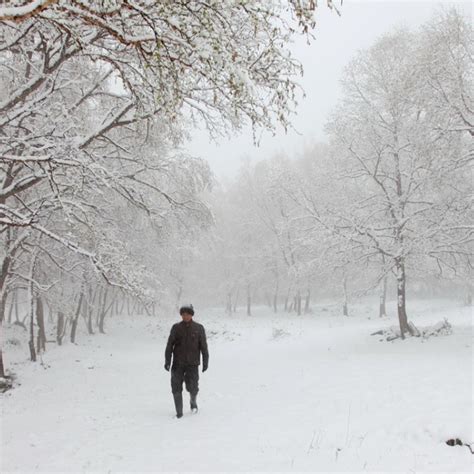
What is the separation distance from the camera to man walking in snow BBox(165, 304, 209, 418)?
22.6ft

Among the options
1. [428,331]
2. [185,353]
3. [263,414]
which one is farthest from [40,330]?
[428,331]

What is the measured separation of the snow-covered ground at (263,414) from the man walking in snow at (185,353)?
0.47m

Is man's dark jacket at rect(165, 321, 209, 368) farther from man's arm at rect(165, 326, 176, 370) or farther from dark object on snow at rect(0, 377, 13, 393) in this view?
dark object on snow at rect(0, 377, 13, 393)

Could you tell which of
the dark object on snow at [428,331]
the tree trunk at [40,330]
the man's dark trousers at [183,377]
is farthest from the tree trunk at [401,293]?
the tree trunk at [40,330]

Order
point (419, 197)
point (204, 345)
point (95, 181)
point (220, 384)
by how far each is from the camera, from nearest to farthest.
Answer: point (204, 345), point (95, 181), point (220, 384), point (419, 197)

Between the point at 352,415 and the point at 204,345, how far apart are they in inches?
106

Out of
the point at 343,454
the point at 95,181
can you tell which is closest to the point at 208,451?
the point at 343,454

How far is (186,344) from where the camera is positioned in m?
6.97

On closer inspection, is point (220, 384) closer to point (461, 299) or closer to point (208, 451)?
point (208, 451)

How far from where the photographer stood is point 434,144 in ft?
38.1

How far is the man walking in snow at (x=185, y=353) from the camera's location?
22.6 feet

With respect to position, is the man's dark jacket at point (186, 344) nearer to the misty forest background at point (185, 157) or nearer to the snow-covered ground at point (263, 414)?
the snow-covered ground at point (263, 414)

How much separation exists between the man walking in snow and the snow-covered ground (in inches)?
18.7

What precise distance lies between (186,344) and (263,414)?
181cm
